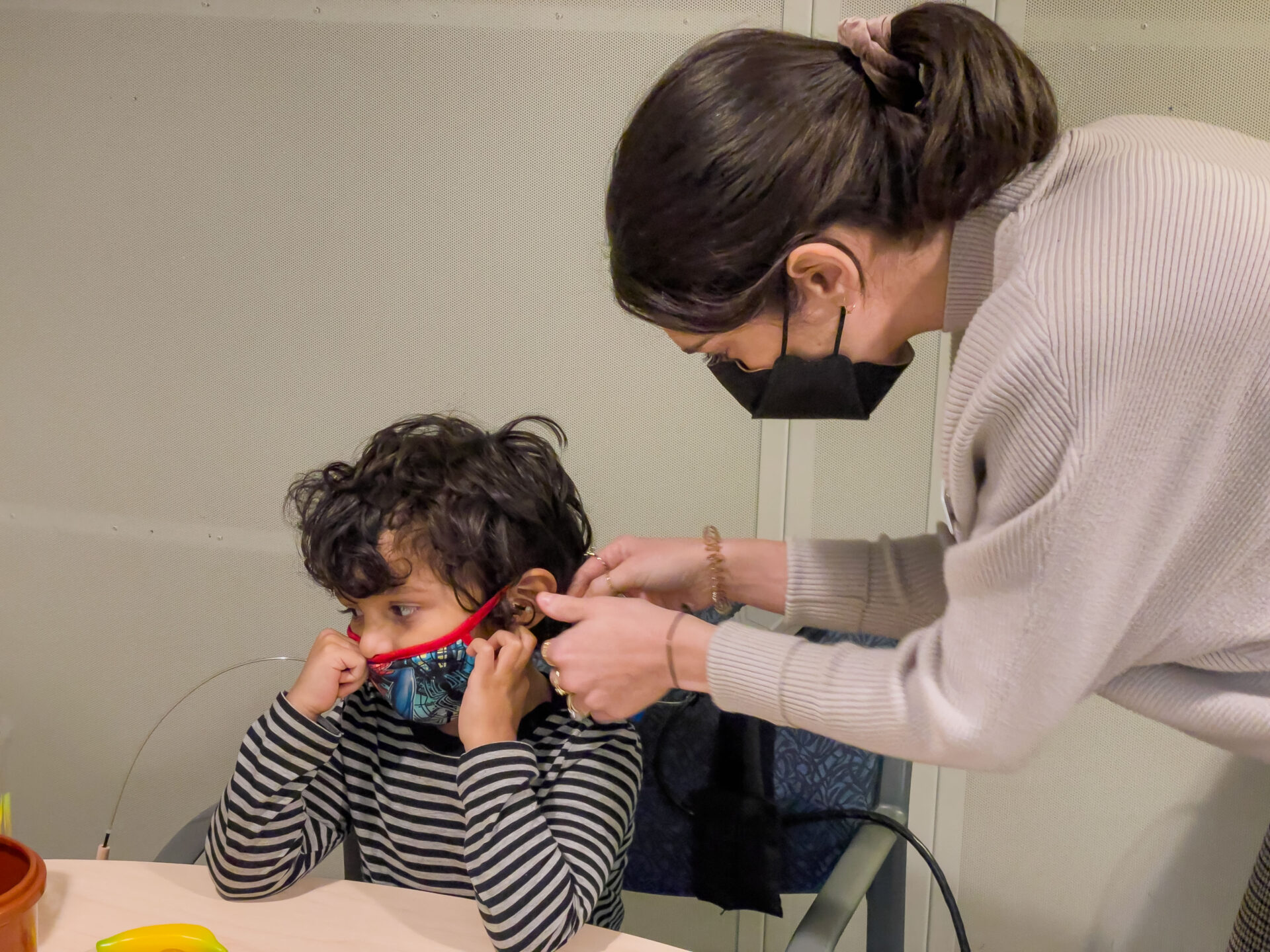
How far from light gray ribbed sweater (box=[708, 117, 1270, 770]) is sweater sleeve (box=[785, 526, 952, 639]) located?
9.8 inches

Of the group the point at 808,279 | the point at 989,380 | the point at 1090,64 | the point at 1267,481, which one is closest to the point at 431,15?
the point at 1090,64

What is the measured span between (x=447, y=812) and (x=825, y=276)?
77 cm

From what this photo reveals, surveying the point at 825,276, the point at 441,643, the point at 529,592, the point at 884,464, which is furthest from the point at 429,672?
the point at 884,464

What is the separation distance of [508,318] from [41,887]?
1.14 m

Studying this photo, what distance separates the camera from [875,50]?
0.83 m

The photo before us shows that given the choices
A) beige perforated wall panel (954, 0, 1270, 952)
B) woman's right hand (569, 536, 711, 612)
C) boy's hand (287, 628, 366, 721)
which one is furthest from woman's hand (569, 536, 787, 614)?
beige perforated wall panel (954, 0, 1270, 952)

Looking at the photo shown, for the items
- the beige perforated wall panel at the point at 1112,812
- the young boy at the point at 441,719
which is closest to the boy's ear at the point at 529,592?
the young boy at the point at 441,719

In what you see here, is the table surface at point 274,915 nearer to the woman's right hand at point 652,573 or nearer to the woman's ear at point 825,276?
the woman's right hand at point 652,573

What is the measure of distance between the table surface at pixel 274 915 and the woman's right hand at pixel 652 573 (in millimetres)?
391

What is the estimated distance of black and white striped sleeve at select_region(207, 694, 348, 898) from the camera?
1.01 m

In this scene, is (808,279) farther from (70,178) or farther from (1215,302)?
(70,178)

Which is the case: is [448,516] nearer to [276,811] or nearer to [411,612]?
[411,612]

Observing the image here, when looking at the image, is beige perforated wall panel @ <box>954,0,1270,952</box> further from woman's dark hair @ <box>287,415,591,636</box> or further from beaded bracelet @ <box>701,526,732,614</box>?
woman's dark hair @ <box>287,415,591,636</box>

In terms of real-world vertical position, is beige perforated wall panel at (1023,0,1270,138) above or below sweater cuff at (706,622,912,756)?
above
